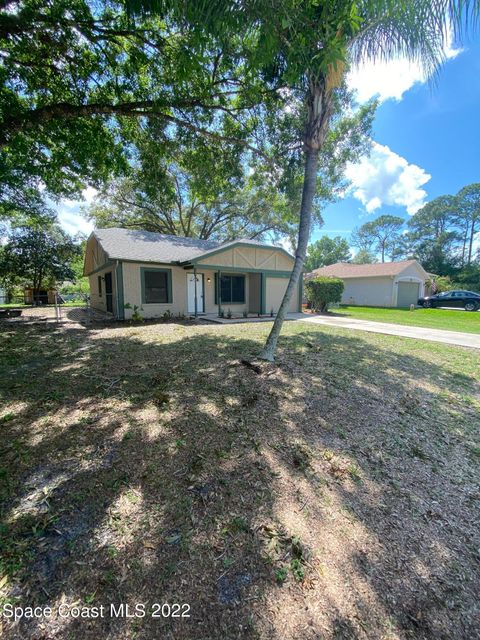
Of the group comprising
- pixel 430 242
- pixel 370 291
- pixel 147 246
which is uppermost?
pixel 430 242

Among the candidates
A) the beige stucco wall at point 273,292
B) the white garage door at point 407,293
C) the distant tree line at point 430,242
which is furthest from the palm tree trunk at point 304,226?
the distant tree line at point 430,242

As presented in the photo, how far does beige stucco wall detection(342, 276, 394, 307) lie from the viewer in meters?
23.7

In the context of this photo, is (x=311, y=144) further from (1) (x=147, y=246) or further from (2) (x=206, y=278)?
(1) (x=147, y=246)

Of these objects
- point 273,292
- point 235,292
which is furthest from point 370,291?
point 235,292

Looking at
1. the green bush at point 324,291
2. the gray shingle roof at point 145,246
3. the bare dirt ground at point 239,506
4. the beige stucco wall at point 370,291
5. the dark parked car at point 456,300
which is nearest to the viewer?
the bare dirt ground at point 239,506

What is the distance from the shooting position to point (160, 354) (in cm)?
586

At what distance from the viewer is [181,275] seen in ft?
41.1

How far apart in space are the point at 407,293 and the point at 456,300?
3.53m

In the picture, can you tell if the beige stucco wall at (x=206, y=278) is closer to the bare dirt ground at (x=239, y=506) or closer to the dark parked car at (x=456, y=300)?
the bare dirt ground at (x=239, y=506)

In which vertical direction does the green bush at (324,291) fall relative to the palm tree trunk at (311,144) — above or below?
below

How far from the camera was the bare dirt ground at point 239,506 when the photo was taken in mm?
1513

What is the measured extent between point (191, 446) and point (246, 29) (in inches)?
218

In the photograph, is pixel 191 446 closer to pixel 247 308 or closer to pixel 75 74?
pixel 75 74

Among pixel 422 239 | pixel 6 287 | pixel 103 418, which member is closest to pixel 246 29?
pixel 103 418
